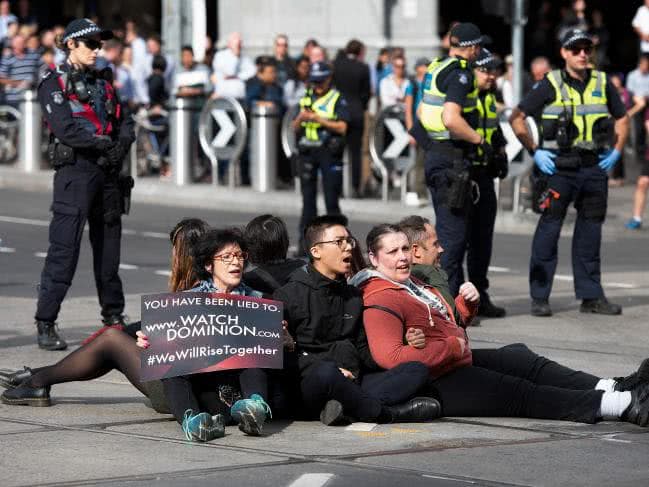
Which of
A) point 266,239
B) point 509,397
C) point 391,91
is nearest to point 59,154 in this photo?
point 266,239

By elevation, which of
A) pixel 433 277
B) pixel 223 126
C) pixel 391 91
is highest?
pixel 391 91

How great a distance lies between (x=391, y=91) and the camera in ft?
70.5

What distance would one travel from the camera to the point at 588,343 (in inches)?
432

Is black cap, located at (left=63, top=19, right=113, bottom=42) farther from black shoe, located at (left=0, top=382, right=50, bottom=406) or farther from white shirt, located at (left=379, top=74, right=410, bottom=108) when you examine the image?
white shirt, located at (left=379, top=74, right=410, bottom=108)

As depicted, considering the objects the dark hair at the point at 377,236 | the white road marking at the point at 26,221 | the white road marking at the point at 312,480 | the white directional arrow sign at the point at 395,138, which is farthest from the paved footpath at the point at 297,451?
the white directional arrow sign at the point at 395,138

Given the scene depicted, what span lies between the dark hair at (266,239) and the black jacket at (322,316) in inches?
24.2

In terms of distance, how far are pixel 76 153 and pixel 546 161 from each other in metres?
3.34

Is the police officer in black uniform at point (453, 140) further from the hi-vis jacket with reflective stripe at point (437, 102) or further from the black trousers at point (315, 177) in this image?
the black trousers at point (315, 177)

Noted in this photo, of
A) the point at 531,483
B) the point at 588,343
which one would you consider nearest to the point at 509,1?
the point at 588,343

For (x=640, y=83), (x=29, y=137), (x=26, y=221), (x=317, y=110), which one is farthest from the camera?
(x=29, y=137)

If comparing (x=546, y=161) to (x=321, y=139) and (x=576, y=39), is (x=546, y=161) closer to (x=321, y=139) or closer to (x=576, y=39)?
(x=576, y=39)

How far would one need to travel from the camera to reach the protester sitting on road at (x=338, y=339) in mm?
7910

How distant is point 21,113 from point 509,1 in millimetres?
7340

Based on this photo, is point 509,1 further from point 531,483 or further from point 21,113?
point 531,483
